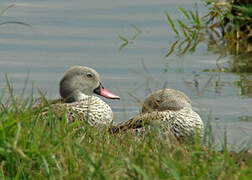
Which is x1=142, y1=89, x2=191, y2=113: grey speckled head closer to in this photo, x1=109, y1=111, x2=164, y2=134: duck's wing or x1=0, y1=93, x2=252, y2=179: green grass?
x1=109, y1=111, x2=164, y2=134: duck's wing

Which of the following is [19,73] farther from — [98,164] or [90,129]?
[98,164]

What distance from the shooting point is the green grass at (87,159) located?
3.55 meters

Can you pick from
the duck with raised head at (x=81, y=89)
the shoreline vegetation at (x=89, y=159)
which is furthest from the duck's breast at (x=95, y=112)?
the shoreline vegetation at (x=89, y=159)

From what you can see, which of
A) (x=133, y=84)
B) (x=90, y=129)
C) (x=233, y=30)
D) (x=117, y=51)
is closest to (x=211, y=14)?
(x=233, y=30)

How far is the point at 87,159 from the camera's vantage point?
367 centimetres

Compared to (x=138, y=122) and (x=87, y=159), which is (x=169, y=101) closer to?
(x=138, y=122)

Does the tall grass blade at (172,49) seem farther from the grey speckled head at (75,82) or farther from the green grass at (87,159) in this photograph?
the green grass at (87,159)

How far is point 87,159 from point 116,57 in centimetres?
697

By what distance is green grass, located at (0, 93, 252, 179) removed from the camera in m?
3.55

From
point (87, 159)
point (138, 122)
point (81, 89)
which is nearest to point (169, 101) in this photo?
point (138, 122)

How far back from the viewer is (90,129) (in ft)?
15.6

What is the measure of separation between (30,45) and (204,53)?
9.80 ft

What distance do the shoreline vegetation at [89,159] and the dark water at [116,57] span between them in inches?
106

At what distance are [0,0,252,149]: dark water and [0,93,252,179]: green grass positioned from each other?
8.98 feet
